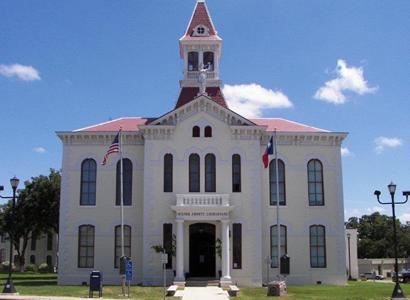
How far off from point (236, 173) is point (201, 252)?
5.77m

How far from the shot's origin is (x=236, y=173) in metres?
38.7

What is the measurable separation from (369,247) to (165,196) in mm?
81637

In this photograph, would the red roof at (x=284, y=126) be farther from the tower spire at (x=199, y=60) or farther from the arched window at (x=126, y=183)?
the arched window at (x=126, y=183)

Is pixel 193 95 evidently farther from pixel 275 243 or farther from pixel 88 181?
pixel 275 243

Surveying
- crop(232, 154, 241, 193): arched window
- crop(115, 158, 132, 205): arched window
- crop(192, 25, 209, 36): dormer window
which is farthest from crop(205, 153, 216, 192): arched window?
crop(192, 25, 209, 36): dormer window

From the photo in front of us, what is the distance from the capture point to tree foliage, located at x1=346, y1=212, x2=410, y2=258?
109 m

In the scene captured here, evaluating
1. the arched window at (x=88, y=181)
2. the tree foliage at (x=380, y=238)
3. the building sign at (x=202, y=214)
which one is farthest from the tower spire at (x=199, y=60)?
the tree foliage at (x=380, y=238)

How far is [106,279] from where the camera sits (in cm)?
3838

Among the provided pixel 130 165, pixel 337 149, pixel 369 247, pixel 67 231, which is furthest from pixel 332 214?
pixel 369 247

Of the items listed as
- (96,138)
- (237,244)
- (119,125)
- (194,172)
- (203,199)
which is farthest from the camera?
(119,125)

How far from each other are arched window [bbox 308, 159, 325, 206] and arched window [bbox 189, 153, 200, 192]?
26.4ft

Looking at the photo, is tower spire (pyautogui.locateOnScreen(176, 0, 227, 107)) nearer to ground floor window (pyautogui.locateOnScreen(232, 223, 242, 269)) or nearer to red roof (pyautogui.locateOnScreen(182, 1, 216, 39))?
red roof (pyautogui.locateOnScreen(182, 1, 216, 39))

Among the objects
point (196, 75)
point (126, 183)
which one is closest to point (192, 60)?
point (196, 75)

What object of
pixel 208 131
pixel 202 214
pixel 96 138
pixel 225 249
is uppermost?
pixel 208 131
